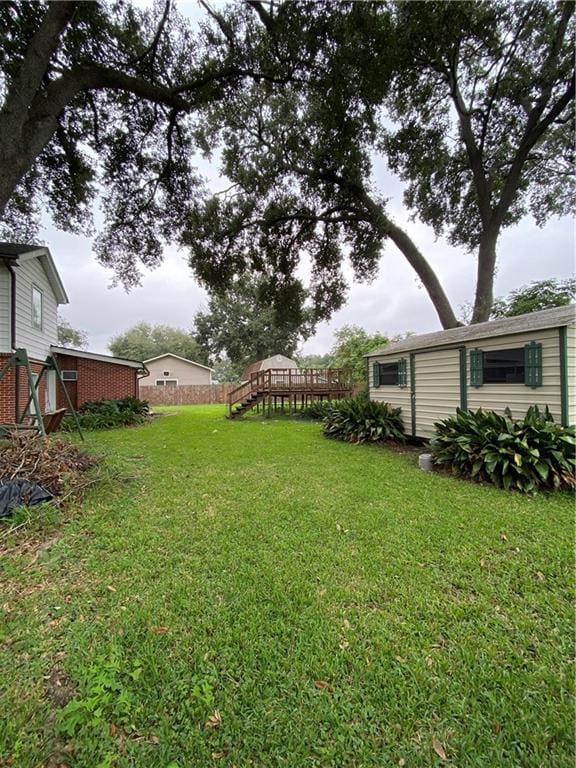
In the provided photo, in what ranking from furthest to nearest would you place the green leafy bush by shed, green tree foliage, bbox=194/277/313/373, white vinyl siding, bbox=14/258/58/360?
green tree foliage, bbox=194/277/313/373 < the green leafy bush by shed < white vinyl siding, bbox=14/258/58/360

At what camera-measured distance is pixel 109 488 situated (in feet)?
14.8

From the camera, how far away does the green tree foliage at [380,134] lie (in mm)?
7547

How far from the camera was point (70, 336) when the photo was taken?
32688 mm

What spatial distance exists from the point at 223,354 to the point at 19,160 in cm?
2773

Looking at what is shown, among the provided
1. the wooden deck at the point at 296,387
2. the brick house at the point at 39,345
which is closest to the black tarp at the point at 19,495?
the brick house at the point at 39,345

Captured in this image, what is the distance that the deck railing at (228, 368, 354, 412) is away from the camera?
46.4 ft

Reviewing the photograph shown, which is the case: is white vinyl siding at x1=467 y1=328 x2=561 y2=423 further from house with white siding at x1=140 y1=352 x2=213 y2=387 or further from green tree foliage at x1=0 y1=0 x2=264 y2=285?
house with white siding at x1=140 y1=352 x2=213 y2=387

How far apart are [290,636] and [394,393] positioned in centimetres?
757

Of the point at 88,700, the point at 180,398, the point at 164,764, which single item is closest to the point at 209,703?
the point at 164,764

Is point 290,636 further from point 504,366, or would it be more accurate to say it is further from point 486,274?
point 486,274

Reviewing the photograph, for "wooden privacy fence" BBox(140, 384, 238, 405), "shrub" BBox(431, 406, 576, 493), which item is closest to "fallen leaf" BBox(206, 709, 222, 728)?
"shrub" BBox(431, 406, 576, 493)

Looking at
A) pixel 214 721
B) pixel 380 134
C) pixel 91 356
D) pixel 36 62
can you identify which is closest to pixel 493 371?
pixel 214 721

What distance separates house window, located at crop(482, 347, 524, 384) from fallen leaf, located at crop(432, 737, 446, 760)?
218 inches

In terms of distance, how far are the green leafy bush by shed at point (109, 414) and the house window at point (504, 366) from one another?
11.4m
